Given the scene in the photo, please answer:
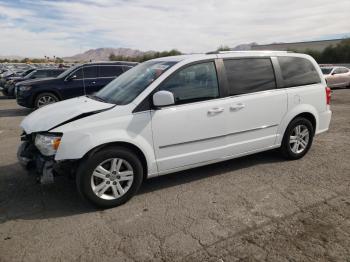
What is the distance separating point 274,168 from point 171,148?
1.87 metres

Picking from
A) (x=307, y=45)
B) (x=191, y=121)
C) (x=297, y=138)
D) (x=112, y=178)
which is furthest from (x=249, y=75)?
(x=307, y=45)

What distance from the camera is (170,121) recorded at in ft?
13.8

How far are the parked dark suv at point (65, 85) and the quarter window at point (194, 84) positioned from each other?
7.54 meters

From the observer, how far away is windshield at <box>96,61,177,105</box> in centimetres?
430

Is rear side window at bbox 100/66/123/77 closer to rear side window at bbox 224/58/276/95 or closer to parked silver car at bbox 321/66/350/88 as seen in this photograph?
rear side window at bbox 224/58/276/95

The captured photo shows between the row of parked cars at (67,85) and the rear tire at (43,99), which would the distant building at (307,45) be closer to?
the row of parked cars at (67,85)

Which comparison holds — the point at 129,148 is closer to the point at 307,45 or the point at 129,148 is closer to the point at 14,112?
the point at 14,112

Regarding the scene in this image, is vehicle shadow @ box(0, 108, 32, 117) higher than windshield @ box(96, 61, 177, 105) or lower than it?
lower

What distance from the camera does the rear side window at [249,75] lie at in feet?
15.7

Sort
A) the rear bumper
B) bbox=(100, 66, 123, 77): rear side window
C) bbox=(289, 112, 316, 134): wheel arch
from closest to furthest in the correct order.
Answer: bbox=(289, 112, 316, 134): wheel arch < the rear bumper < bbox=(100, 66, 123, 77): rear side window

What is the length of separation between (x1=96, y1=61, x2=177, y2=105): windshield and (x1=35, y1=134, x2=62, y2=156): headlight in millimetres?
884

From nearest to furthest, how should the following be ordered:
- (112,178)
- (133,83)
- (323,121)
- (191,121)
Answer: (112,178)
(191,121)
(133,83)
(323,121)

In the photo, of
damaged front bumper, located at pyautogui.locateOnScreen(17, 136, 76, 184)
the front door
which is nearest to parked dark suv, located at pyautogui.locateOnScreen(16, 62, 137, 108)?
damaged front bumper, located at pyautogui.locateOnScreen(17, 136, 76, 184)

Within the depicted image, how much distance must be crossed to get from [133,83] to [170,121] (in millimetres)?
807
